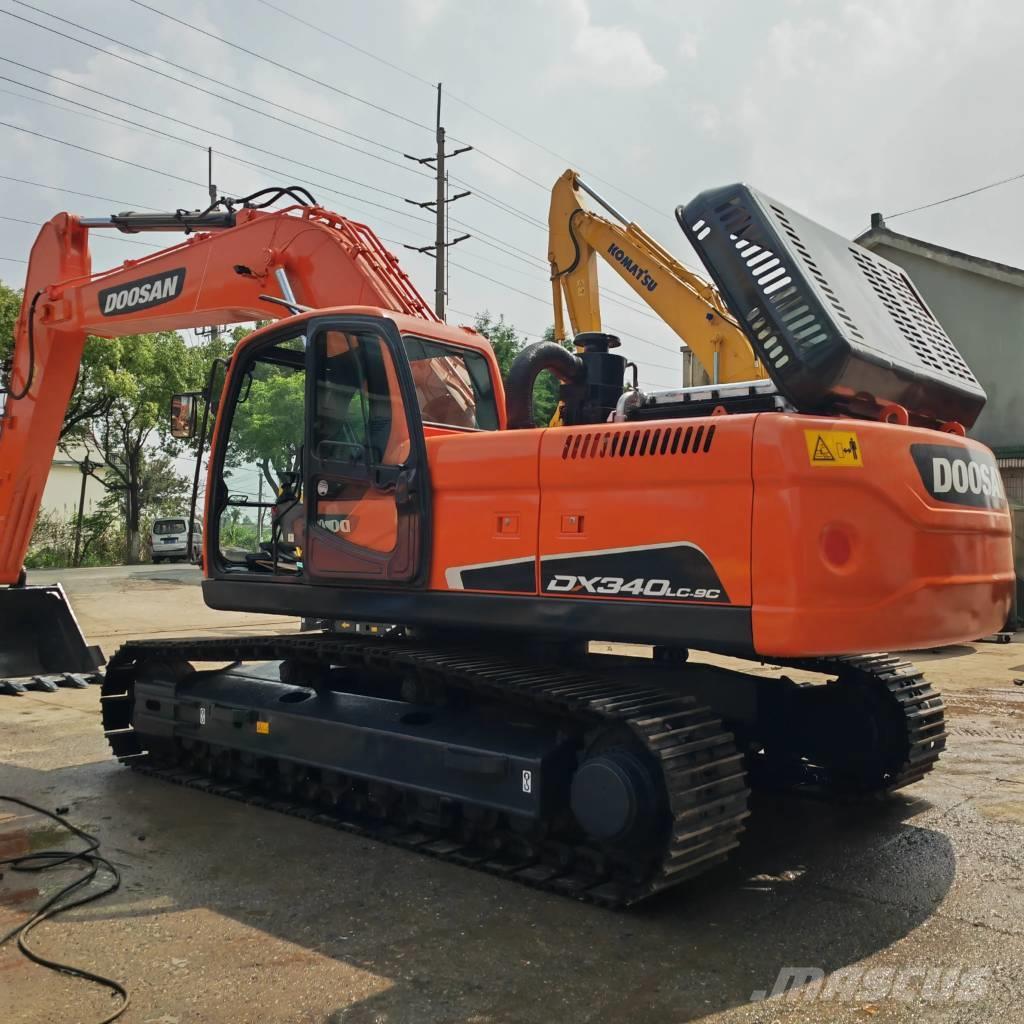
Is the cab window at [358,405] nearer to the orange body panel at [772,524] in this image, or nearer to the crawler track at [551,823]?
the orange body panel at [772,524]

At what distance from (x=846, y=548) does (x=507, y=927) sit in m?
1.93

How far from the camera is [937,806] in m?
5.75

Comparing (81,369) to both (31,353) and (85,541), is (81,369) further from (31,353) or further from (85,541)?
(31,353)

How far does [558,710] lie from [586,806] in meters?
0.46

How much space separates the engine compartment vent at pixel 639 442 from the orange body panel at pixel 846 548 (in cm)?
27

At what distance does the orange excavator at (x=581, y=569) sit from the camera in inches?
160

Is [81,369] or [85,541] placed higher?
[81,369]

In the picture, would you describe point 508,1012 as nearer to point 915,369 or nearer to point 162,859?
point 162,859

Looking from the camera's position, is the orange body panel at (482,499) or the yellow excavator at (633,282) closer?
the orange body panel at (482,499)

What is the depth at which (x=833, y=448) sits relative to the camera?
3.98 metres

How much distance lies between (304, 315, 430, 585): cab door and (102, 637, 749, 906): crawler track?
1.56ft

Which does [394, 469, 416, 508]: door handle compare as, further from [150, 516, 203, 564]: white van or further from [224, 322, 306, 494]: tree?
[150, 516, 203, 564]: white van

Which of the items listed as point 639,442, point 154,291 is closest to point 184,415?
point 154,291

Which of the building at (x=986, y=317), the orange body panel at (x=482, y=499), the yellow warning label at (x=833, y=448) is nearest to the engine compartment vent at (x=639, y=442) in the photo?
the orange body panel at (x=482, y=499)
